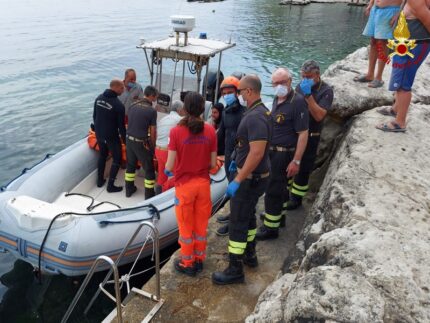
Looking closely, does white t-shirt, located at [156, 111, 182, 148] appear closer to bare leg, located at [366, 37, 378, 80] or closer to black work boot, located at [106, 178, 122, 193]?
black work boot, located at [106, 178, 122, 193]

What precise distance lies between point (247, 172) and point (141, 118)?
7.59 ft

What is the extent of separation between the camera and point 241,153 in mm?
3127

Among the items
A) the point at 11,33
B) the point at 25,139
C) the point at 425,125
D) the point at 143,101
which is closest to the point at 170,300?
the point at 143,101

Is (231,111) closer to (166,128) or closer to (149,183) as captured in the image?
(166,128)

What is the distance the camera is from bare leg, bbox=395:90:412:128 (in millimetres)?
3629

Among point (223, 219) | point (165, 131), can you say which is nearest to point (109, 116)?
point (165, 131)

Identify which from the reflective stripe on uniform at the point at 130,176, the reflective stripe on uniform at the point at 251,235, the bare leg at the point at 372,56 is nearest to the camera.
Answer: the reflective stripe on uniform at the point at 251,235

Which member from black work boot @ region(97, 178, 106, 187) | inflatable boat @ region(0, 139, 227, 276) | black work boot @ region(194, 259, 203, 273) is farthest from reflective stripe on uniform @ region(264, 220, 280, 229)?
black work boot @ region(97, 178, 106, 187)

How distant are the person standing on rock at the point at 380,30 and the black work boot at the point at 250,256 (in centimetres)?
293

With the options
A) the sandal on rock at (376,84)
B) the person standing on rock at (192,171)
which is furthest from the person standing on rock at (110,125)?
the sandal on rock at (376,84)

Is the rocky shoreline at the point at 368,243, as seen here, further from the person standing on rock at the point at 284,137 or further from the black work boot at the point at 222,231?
the black work boot at the point at 222,231

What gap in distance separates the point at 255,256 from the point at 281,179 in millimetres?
803

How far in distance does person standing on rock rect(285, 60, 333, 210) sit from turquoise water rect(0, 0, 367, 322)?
Result: 136 inches

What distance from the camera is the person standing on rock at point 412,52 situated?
328cm
